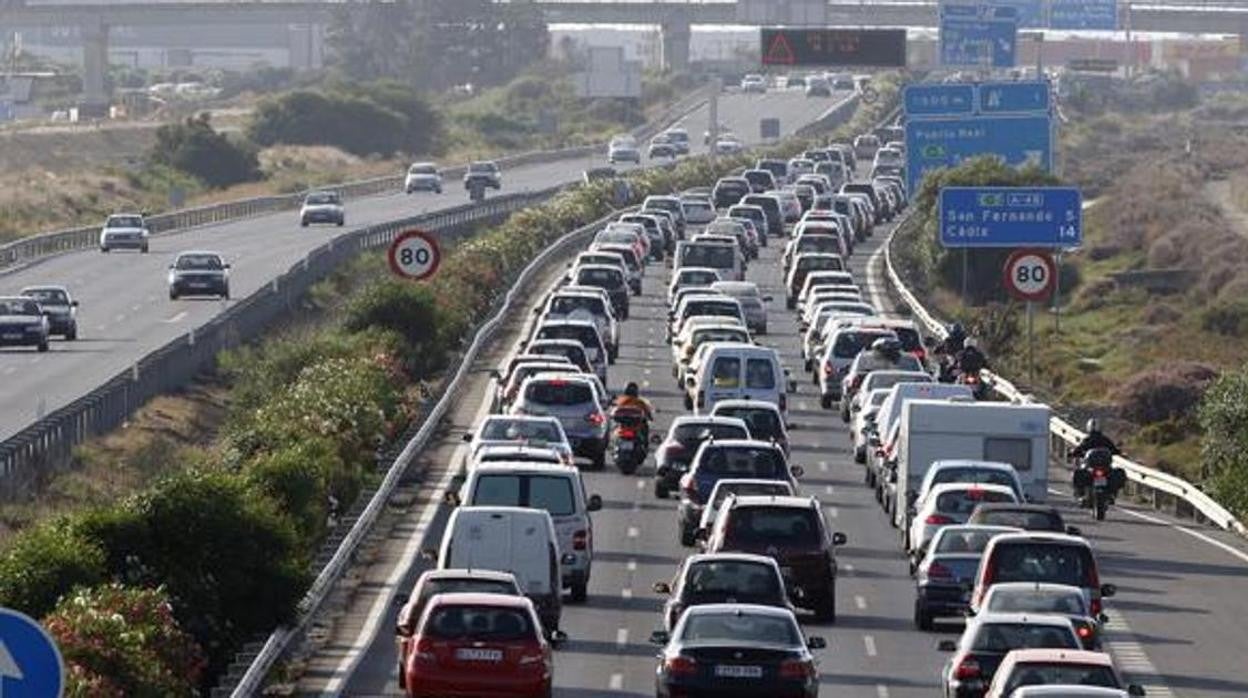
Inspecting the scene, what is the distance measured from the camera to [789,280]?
269 feet

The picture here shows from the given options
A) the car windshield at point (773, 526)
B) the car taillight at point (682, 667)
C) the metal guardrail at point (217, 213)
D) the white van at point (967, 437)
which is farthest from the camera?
the metal guardrail at point (217, 213)

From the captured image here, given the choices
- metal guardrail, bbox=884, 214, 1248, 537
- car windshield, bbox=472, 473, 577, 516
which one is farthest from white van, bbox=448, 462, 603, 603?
metal guardrail, bbox=884, 214, 1248, 537

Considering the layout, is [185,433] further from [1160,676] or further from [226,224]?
[226,224]

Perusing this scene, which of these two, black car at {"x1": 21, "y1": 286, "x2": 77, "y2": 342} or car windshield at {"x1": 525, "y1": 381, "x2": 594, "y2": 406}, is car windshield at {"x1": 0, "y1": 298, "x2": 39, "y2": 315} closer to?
black car at {"x1": 21, "y1": 286, "x2": 77, "y2": 342}

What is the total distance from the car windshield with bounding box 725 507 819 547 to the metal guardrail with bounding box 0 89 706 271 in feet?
199

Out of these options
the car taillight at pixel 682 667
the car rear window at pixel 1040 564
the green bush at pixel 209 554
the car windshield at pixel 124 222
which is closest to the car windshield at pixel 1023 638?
the car taillight at pixel 682 667

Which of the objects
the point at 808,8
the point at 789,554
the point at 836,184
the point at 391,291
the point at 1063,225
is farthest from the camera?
the point at 808,8

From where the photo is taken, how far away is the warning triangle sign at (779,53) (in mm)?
115312

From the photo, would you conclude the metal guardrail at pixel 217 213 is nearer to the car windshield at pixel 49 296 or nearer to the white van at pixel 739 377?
the car windshield at pixel 49 296

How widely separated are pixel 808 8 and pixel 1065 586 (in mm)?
117645

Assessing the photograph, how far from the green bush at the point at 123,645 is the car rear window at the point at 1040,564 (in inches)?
346

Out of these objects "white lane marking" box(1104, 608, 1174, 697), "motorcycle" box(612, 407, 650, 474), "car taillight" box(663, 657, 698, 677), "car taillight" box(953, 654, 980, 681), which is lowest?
"motorcycle" box(612, 407, 650, 474)

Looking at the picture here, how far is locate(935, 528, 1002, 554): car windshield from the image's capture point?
3344 centimetres

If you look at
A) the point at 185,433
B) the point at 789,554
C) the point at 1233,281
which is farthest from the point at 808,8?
the point at 789,554
